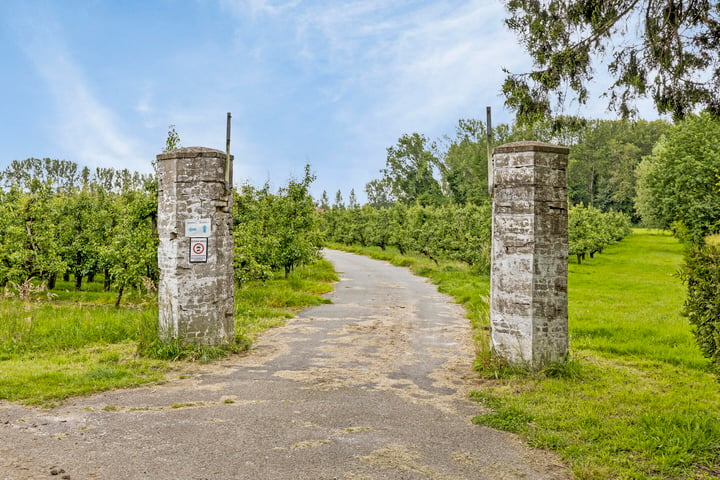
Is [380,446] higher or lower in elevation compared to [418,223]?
lower

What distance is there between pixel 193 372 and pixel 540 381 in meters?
4.91

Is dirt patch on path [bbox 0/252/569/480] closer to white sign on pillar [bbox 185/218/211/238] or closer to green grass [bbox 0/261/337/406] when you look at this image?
green grass [bbox 0/261/337/406]

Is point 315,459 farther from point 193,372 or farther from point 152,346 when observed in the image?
point 152,346

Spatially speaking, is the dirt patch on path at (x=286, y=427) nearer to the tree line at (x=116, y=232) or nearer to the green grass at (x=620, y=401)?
the green grass at (x=620, y=401)

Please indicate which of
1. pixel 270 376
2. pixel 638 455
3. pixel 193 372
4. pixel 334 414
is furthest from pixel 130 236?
pixel 638 455

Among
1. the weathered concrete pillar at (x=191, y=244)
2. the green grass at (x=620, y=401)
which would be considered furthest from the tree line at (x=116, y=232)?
the green grass at (x=620, y=401)

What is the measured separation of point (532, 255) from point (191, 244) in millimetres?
5242

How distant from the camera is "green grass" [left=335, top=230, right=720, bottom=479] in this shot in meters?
4.57

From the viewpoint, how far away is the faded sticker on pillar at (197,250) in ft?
26.9

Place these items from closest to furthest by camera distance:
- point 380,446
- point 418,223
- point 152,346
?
point 380,446, point 152,346, point 418,223

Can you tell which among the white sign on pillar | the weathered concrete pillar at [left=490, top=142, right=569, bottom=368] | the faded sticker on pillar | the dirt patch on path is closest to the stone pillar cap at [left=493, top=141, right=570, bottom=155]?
the weathered concrete pillar at [left=490, top=142, right=569, bottom=368]

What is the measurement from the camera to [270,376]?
729 cm

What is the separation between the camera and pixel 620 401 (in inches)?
243

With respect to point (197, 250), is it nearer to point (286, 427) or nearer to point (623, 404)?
point (286, 427)
